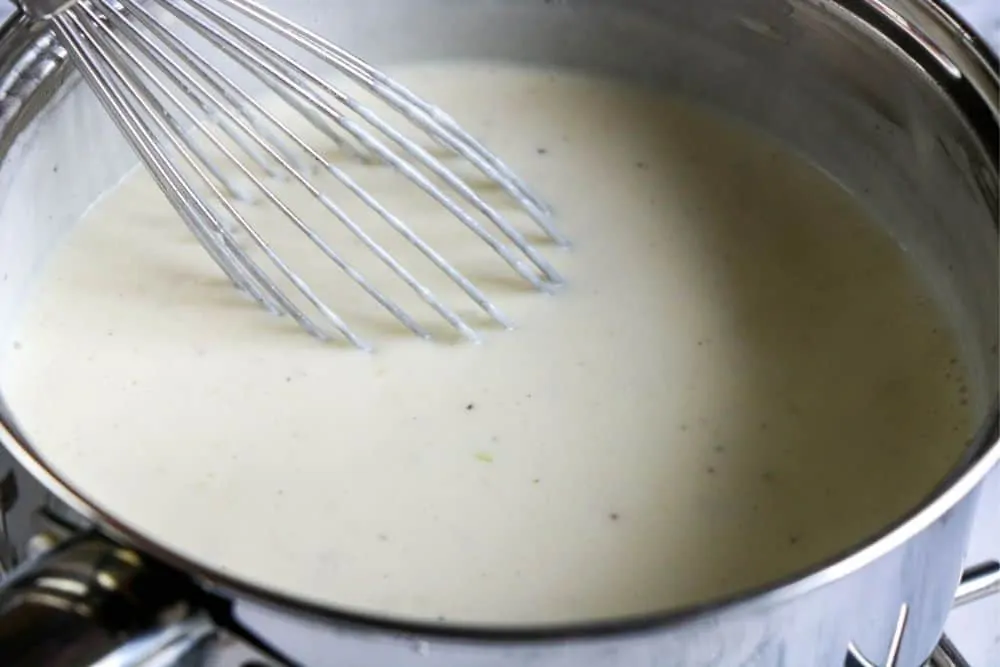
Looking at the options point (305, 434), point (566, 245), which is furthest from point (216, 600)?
point (566, 245)

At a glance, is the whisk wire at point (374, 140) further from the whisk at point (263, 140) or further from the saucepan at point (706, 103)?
the saucepan at point (706, 103)

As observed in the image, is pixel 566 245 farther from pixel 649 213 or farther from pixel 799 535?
pixel 799 535

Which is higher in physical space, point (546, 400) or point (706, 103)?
point (706, 103)

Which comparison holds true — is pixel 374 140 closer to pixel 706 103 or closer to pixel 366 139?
pixel 366 139

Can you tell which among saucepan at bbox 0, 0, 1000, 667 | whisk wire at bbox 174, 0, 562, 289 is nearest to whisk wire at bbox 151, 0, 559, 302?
whisk wire at bbox 174, 0, 562, 289

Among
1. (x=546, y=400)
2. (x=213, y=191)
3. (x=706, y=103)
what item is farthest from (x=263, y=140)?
(x=706, y=103)
